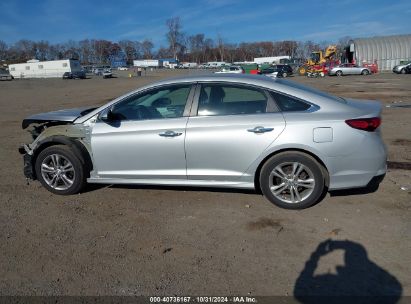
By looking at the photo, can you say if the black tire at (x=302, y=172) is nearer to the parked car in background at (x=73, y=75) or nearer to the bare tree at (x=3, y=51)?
the parked car in background at (x=73, y=75)

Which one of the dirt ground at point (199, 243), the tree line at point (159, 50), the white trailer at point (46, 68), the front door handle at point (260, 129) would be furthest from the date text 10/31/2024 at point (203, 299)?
the tree line at point (159, 50)

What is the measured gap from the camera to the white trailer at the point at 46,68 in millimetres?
79125

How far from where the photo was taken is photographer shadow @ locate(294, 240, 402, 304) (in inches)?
113

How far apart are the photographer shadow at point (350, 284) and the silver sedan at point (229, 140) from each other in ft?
3.87

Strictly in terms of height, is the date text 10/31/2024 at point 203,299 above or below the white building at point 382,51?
below

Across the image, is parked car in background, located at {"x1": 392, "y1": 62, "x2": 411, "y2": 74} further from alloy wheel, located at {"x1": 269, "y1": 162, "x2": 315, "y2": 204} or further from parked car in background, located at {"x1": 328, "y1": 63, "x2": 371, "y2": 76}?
alloy wheel, located at {"x1": 269, "y1": 162, "x2": 315, "y2": 204}

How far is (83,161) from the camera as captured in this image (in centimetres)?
497

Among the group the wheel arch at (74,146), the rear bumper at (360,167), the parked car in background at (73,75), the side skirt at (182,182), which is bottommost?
the side skirt at (182,182)

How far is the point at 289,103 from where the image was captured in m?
4.43

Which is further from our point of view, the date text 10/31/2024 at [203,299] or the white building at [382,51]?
the white building at [382,51]

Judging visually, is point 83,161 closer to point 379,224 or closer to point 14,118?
point 379,224

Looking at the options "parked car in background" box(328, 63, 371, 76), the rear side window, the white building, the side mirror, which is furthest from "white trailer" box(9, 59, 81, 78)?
the rear side window

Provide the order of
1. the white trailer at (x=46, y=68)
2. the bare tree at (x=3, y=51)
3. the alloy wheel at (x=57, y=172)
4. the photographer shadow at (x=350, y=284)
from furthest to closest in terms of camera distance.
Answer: the bare tree at (x=3, y=51) < the white trailer at (x=46, y=68) < the alloy wheel at (x=57, y=172) < the photographer shadow at (x=350, y=284)

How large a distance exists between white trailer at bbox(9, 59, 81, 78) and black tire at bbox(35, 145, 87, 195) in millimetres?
77498
